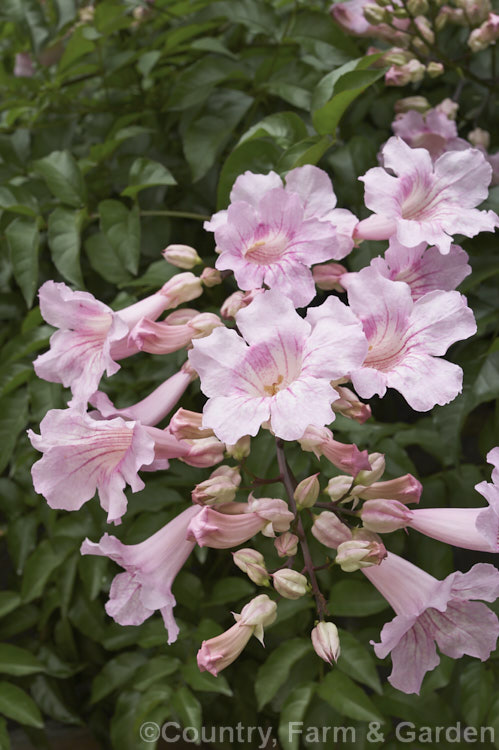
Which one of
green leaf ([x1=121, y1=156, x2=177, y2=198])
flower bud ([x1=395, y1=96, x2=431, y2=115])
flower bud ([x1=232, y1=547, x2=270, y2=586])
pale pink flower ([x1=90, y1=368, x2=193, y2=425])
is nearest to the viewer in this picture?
flower bud ([x1=232, y1=547, x2=270, y2=586])

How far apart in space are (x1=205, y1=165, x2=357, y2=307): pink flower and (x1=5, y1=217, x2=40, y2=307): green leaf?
413 millimetres

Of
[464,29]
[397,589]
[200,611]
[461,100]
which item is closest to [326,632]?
[397,589]

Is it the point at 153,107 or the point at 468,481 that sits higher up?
the point at 153,107

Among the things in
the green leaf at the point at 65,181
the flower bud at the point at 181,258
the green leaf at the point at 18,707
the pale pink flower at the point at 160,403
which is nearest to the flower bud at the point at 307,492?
the pale pink flower at the point at 160,403

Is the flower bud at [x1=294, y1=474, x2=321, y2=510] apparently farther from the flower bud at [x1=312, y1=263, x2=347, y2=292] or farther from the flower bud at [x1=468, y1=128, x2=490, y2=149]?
the flower bud at [x1=468, y1=128, x2=490, y2=149]

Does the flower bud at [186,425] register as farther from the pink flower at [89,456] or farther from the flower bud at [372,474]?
the flower bud at [372,474]

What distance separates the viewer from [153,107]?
4.99 feet

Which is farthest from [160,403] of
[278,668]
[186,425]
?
[278,668]

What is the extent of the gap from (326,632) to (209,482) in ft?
0.63

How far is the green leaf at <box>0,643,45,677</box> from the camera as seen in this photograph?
1336 millimetres

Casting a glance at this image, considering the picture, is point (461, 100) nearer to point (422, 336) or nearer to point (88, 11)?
point (422, 336)

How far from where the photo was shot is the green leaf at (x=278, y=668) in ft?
3.76

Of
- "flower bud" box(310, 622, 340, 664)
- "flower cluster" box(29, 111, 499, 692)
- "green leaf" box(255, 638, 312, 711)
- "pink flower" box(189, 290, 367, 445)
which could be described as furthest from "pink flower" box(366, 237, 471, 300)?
"green leaf" box(255, 638, 312, 711)

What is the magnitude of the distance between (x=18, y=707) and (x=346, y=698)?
62 cm
